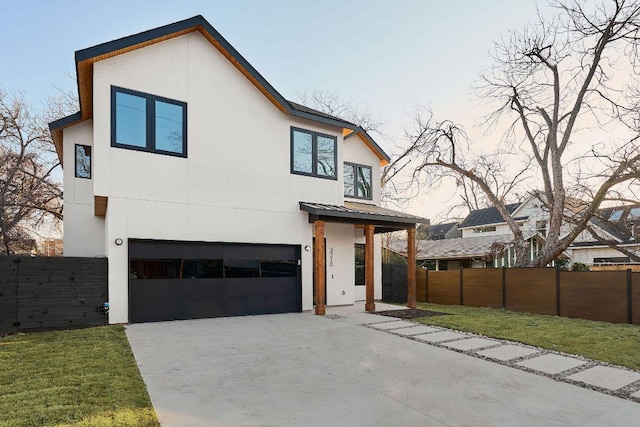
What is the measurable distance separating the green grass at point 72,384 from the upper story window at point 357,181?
9.44 meters

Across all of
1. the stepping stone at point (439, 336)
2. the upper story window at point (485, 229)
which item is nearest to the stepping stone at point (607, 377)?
the stepping stone at point (439, 336)

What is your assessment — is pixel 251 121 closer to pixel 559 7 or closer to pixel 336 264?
pixel 336 264

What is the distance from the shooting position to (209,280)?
31.9 feet

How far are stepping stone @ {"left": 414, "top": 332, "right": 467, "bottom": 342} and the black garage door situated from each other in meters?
4.29

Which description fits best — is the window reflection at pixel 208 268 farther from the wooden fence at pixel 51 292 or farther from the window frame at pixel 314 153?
the window frame at pixel 314 153

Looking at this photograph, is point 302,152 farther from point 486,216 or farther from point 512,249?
point 486,216

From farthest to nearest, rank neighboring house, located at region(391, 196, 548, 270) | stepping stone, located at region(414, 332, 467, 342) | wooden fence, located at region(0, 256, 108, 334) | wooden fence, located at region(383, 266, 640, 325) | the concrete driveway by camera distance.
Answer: neighboring house, located at region(391, 196, 548, 270) → wooden fence, located at region(383, 266, 640, 325) → wooden fence, located at region(0, 256, 108, 334) → stepping stone, located at region(414, 332, 467, 342) → the concrete driveway

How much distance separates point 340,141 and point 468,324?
6596 millimetres

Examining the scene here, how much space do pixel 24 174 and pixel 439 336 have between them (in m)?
18.8

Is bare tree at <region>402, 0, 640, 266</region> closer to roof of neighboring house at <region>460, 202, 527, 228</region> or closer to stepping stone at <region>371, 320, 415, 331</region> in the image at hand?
stepping stone at <region>371, 320, 415, 331</region>

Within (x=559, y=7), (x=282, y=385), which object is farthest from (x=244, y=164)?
(x=559, y=7)

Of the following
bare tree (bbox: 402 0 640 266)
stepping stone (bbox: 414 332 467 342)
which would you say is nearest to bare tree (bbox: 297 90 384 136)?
bare tree (bbox: 402 0 640 266)

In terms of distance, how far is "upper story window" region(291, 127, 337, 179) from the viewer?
11.5 m

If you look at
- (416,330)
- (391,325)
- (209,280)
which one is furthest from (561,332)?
(209,280)
